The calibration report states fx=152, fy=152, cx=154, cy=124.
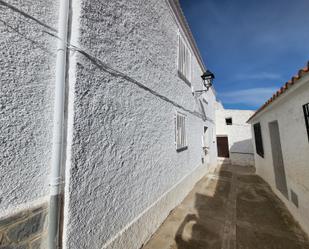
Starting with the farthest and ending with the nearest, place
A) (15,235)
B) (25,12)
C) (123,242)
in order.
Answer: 1. (123,242)
2. (25,12)
3. (15,235)

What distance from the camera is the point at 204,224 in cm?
357

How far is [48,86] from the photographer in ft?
5.33

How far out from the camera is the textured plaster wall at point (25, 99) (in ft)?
4.32

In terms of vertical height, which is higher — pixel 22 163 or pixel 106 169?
pixel 22 163

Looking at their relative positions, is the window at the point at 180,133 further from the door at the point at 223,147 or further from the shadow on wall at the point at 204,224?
the door at the point at 223,147

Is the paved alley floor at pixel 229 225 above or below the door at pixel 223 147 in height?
below

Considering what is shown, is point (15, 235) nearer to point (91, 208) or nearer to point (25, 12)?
point (91, 208)

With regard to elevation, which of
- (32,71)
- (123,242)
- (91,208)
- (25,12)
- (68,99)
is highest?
(25,12)

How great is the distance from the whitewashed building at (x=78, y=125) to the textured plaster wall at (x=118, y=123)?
1 cm

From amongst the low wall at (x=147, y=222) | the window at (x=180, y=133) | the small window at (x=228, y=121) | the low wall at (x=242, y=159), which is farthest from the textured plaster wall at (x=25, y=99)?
the small window at (x=228, y=121)

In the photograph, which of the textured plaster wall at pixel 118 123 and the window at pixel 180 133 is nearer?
the textured plaster wall at pixel 118 123

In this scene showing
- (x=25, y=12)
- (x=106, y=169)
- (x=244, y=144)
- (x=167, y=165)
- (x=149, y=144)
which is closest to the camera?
(x=25, y=12)

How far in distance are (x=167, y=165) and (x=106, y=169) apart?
2.13m

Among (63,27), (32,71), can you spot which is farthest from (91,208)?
(63,27)
